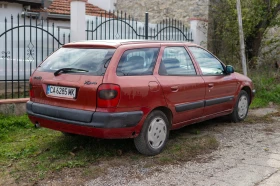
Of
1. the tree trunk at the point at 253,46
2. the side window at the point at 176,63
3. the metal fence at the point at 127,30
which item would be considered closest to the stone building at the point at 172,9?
the metal fence at the point at 127,30

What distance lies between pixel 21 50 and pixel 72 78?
4.24 m

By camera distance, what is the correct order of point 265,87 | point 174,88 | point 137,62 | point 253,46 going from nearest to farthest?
point 137,62 → point 174,88 → point 265,87 → point 253,46

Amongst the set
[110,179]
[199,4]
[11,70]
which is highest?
[199,4]

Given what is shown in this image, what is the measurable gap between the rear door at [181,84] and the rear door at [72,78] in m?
0.95

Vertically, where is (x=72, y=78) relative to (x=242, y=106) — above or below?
above

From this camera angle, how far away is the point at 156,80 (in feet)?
18.0

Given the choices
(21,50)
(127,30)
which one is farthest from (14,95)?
(127,30)

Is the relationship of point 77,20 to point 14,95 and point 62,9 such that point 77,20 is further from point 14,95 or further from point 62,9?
point 62,9

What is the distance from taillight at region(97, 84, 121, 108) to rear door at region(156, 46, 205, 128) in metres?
0.90

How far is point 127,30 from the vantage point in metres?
11.5

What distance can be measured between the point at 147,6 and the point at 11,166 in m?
12.9

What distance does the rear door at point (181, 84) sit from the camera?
569 cm

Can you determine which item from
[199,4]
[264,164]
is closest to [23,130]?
[264,164]

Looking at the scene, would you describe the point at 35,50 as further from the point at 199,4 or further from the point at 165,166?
the point at 199,4
